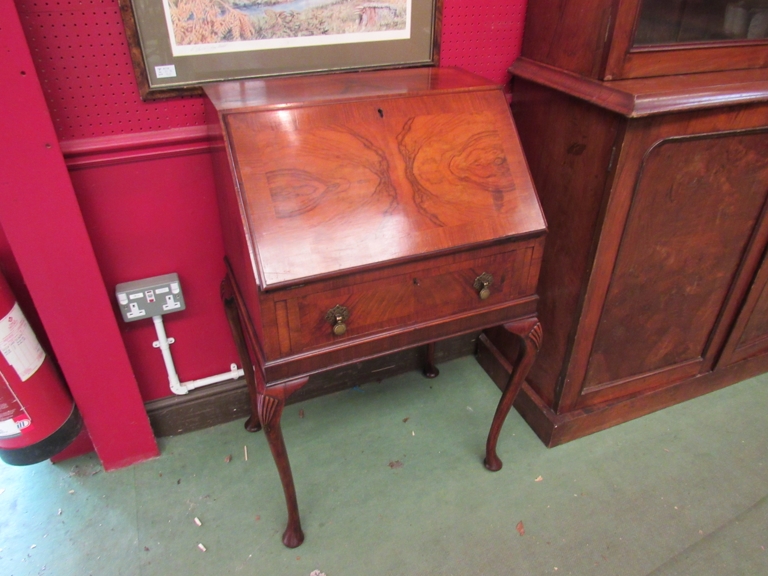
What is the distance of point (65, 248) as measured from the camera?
128 cm

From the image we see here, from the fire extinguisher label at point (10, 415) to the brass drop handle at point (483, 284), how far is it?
1230 mm

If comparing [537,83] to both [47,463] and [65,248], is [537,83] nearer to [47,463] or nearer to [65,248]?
[65,248]

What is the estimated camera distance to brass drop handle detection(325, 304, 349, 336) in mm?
1104

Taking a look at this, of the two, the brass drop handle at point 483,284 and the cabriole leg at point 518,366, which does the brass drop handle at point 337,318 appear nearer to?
the brass drop handle at point 483,284

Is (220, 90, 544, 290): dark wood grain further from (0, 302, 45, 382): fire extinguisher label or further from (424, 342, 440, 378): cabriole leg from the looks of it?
(424, 342, 440, 378): cabriole leg

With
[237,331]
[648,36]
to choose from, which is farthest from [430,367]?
[648,36]

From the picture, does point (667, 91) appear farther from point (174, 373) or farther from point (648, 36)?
point (174, 373)

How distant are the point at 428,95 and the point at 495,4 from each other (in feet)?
1.82

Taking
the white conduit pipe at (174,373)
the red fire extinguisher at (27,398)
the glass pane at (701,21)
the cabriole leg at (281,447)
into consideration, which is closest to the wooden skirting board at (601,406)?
the cabriole leg at (281,447)

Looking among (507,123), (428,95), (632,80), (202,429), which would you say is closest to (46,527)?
(202,429)

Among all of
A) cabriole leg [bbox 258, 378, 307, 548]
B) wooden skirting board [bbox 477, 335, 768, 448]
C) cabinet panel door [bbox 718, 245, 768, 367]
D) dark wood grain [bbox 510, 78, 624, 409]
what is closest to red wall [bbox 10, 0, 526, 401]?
dark wood grain [bbox 510, 78, 624, 409]

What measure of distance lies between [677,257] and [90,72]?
170 centimetres

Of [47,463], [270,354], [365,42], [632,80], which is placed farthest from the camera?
[47,463]

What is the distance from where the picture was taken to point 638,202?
4.48ft
